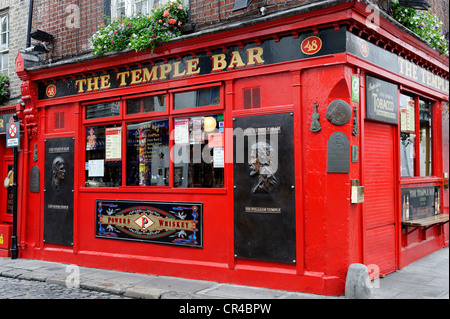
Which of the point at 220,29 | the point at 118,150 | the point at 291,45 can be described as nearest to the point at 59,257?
the point at 118,150

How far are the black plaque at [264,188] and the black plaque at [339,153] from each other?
607 mm

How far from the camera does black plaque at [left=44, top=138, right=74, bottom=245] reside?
9.44m

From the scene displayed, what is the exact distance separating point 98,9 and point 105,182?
11.7ft

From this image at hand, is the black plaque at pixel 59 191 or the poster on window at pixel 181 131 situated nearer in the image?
the poster on window at pixel 181 131

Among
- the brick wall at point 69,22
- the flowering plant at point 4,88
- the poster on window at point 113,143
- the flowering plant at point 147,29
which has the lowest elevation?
the poster on window at point 113,143

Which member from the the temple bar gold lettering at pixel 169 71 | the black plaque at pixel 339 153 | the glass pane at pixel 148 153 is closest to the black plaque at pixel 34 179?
the the temple bar gold lettering at pixel 169 71

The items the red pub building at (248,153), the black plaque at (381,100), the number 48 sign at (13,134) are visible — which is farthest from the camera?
the number 48 sign at (13,134)

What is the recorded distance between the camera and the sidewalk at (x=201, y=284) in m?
6.56

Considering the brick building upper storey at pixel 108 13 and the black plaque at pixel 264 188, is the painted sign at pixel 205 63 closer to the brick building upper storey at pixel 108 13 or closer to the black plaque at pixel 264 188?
the brick building upper storey at pixel 108 13

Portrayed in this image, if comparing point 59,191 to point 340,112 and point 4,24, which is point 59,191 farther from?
point 340,112

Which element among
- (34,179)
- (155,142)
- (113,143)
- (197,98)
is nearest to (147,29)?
(197,98)

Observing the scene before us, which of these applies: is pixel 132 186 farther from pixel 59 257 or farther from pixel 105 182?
pixel 59 257

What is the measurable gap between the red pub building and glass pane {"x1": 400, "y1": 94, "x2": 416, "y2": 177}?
0.17 ft

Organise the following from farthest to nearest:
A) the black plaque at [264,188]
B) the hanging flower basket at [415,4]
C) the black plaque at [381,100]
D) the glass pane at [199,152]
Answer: the glass pane at [199,152] → the hanging flower basket at [415,4] → the black plaque at [381,100] → the black plaque at [264,188]
